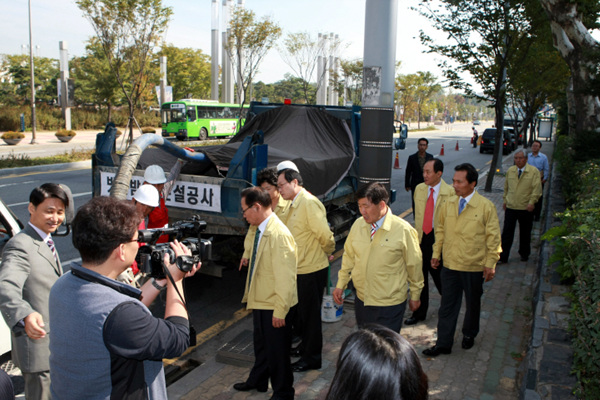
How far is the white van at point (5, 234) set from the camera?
13.5 ft

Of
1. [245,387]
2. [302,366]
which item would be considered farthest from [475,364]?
[245,387]

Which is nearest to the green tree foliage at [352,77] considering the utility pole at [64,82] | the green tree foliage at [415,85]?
the green tree foliage at [415,85]

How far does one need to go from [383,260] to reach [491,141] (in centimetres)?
2919

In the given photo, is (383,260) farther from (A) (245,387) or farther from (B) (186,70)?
(B) (186,70)

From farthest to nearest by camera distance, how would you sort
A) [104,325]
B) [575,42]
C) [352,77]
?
[352,77] → [575,42] → [104,325]

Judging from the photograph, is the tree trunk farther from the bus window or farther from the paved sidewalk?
the bus window

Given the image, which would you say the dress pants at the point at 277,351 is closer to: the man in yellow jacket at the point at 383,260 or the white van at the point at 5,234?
the man in yellow jacket at the point at 383,260

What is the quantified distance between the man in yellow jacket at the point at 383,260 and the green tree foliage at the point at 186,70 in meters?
52.3

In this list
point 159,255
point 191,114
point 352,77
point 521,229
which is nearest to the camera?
point 159,255

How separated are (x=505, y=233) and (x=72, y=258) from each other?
7.03 metres

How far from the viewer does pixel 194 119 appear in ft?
117

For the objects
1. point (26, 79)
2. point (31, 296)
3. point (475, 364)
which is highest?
point (26, 79)

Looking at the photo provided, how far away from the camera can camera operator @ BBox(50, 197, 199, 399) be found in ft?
6.41

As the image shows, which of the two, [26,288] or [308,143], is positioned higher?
[308,143]
